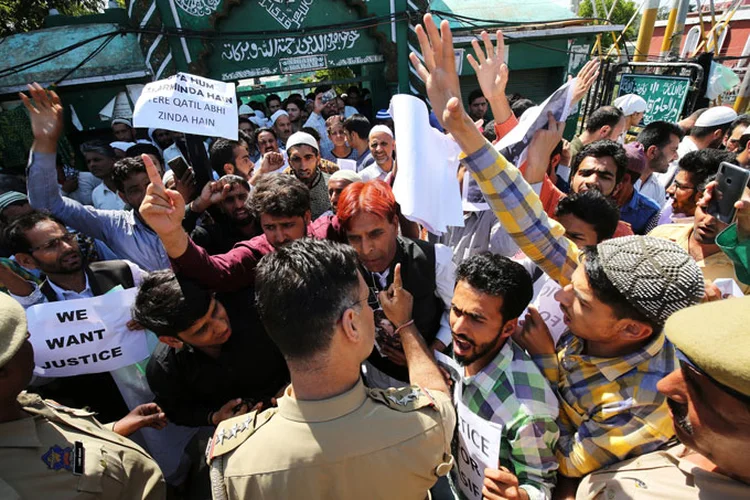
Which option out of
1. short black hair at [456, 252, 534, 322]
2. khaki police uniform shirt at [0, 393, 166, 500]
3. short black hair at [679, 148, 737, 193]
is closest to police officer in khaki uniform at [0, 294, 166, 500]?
khaki police uniform shirt at [0, 393, 166, 500]

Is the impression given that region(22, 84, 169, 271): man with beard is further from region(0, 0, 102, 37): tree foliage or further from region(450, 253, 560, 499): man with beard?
region(0, 0, 102, 37): tree foliage

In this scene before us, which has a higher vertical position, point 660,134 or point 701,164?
point 701,164

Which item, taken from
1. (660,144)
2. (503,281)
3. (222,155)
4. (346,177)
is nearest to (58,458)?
(503,281)

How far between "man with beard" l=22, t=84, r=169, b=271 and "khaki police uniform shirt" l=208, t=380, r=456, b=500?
2158 mm

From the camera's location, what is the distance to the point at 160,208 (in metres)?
1.58

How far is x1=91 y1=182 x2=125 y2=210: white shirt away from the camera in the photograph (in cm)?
406

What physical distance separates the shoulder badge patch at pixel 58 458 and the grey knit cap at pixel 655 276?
188 cm

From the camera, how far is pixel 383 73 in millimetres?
8680

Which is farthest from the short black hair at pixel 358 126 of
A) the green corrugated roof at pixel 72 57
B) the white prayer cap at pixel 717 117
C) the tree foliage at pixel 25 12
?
the tree foliage at pixel 25 12

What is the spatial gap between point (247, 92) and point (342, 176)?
6511 millimetres

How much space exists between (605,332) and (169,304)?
1.64 meters

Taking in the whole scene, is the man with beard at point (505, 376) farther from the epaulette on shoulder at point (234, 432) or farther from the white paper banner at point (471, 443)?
the epaulette on shoulder at point (234, 432)

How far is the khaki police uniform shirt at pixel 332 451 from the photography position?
3.57 ft

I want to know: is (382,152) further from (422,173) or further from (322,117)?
(322,117)
